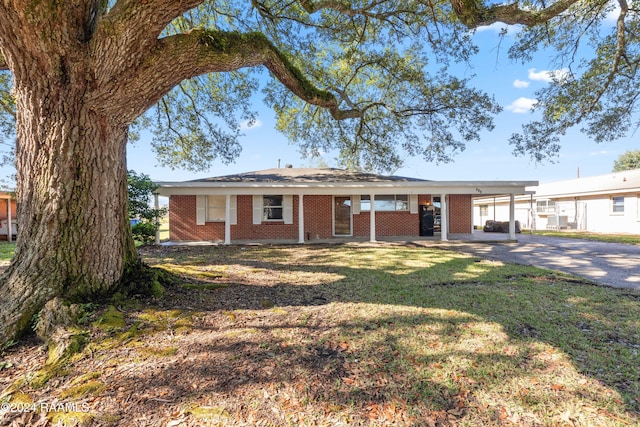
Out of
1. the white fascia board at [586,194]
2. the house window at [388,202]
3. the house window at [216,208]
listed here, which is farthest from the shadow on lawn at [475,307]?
the white fascia board at [586,194]

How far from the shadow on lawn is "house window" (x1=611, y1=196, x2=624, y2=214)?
15879 millimetres

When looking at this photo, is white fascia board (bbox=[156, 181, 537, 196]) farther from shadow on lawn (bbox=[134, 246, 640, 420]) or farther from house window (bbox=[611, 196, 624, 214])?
house window (bbox=[611, 196, 624, 214])

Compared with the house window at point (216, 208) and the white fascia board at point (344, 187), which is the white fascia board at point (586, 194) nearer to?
the white fascia board at point (344, 187)

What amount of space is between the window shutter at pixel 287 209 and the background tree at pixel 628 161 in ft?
165

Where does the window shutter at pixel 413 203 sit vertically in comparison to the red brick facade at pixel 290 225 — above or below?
above

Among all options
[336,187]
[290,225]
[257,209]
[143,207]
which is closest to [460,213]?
[336,187]

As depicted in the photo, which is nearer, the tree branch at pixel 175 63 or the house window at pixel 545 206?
the tree branch at pixel 175 63

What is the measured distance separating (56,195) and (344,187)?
9.45 meters

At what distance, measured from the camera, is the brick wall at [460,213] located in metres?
14.5

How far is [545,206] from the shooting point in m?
20.9

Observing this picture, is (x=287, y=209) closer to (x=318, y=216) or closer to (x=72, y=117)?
(x=318, y=216)

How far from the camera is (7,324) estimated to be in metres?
2.75

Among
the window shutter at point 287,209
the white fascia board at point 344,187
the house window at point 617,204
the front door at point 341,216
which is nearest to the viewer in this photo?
the white fascia board at point 344,187

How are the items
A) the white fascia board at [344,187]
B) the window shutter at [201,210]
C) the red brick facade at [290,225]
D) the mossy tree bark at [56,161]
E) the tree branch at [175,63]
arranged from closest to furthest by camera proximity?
the mossy tree bark at [56,161] < the tree branch at [175,63] < the white fascia board at [344,187] < the window shutter at [201,210] < the red brick facade at [290,225]
